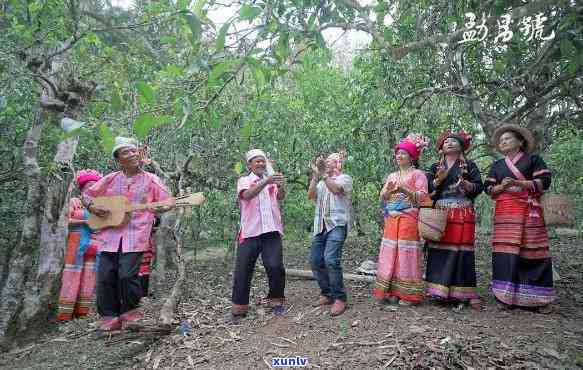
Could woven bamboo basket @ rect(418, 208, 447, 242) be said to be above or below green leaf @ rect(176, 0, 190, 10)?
below

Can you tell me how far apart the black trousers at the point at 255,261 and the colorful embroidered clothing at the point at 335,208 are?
47 centimetres

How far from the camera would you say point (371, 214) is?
391 inches

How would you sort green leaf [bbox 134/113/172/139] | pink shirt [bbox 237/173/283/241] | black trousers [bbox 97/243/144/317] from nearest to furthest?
green leaf [bbox 134/113/172/139] → black trousers [bbox 97/243/144/317] → pink shirt [bbox 237/173/283/241]

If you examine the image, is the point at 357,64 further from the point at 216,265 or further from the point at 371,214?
the point at 216,265

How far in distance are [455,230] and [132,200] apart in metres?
3.08

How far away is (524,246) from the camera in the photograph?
3.94 m

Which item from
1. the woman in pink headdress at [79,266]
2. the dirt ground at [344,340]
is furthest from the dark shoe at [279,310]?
the woman in pink headdress at [79,266]

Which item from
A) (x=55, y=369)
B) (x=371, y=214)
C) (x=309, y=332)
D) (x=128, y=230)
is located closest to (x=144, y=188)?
(x=128, y=230)

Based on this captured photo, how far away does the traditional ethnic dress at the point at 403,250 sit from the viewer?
159 inches

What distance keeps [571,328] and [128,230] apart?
390 cm

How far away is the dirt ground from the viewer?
2.99 metres

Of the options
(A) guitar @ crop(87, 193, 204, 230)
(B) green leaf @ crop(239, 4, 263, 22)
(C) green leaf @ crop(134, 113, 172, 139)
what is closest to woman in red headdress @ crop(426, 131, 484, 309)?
(A) guitar @ crop(87, 193, 204, 230)

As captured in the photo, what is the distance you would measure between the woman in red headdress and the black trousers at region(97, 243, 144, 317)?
278cm

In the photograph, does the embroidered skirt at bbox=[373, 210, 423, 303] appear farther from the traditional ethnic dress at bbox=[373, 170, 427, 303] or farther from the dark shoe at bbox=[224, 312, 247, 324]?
the dark shoe at bbox=[224, 312, 247, 324]
